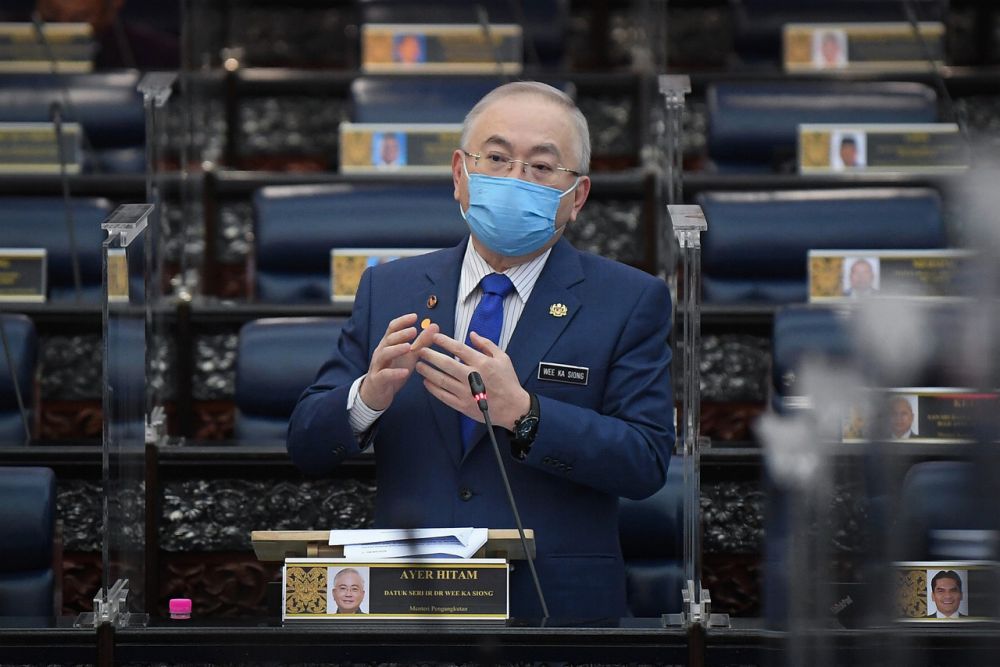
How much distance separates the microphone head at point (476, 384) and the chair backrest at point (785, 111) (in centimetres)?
222

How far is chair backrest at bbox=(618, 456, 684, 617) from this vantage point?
2404 mm

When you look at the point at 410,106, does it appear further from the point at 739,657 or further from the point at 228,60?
the point at 739,657

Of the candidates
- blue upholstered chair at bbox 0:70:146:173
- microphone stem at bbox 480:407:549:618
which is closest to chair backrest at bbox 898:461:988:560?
microphone stem at bbox 480:407:549:618

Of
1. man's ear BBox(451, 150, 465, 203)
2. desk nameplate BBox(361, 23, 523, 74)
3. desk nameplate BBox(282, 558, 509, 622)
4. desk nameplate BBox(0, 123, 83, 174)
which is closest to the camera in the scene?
desk nameplate BBox(282, 558, 509, 622)

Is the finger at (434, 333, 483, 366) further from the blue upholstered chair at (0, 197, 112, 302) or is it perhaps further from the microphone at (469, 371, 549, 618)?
the blue upholstered chair at (0, 197, 112, 302)

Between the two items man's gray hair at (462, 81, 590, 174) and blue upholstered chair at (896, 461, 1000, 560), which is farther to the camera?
man's gray hair at (462, 81, 590, 174)

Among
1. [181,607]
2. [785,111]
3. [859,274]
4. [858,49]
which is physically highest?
[858,49]

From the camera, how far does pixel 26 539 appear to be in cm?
231

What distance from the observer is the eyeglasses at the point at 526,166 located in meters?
2.04

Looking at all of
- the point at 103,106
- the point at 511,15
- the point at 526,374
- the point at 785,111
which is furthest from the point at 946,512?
the point at 511,15

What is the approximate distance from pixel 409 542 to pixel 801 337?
128cm

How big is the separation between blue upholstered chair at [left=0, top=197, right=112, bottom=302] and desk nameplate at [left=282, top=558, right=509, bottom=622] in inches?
73.9

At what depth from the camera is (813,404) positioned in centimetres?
110

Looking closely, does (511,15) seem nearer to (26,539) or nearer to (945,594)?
(26,539)
